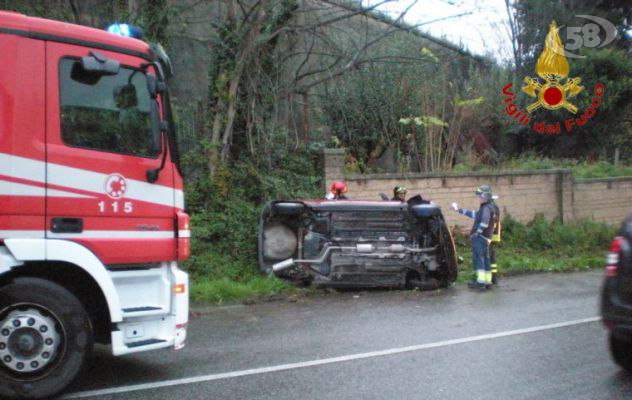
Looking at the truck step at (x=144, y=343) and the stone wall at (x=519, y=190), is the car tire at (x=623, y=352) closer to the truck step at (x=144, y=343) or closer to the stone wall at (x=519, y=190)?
the truck step at (x=144, y=343)

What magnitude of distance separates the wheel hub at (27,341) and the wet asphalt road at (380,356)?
18.5 inches

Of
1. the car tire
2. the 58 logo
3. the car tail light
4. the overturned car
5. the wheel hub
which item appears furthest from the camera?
the 58 logo

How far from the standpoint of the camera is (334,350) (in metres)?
6.47

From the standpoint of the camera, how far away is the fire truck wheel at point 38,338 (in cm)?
471

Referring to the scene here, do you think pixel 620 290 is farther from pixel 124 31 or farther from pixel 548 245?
pixel 548 245

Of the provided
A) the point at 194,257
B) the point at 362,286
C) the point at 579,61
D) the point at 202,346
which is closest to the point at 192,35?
the point at 194,257

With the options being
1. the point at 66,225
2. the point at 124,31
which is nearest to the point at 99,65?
the point at 124,31

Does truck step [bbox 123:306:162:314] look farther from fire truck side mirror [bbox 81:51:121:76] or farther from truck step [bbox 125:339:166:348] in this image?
fire truck side mirror [bbox 81:51:121:76]

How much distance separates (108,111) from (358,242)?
5.41 m

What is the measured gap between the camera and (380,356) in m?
6.19

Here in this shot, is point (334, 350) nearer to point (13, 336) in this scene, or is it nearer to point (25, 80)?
point (13, 336)

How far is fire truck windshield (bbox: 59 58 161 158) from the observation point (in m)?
5.07

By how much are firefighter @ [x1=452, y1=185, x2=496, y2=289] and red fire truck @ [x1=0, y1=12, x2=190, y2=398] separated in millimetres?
6444

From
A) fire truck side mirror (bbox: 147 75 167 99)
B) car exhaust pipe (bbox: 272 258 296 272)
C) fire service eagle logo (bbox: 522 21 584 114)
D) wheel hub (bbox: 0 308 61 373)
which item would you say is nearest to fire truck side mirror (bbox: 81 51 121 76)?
fire truck side mirror (bbox: 147 75 167 99)
